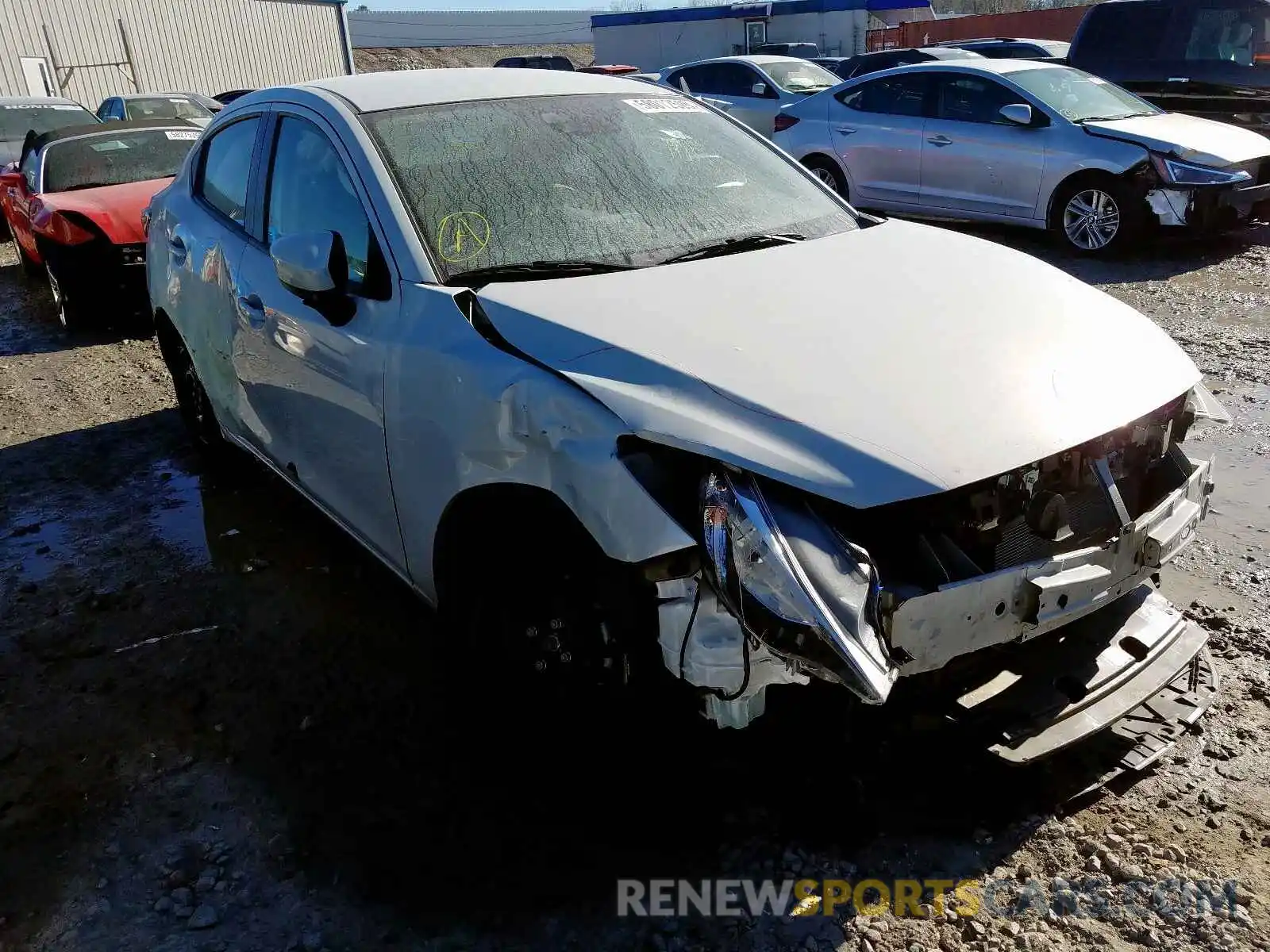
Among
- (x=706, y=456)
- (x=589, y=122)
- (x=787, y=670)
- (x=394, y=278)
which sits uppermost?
(x=589, y=122)

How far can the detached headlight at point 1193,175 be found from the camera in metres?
8.29

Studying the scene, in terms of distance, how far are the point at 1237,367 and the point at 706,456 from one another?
5.00 metres

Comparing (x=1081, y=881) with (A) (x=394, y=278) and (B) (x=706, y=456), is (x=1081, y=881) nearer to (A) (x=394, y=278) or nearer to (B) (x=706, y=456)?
(B) (x=706, y=456)

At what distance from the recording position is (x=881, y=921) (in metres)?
2.32

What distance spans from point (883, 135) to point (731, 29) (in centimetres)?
2952

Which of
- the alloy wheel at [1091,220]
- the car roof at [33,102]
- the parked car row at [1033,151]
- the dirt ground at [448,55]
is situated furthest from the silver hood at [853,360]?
the dirt ground at [448,55]

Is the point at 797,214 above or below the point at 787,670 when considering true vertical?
above

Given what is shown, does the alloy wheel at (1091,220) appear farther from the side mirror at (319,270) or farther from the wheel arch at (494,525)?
the wheel arch at (494,525)

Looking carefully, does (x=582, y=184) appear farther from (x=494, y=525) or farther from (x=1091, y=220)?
(x=1091, y=220)

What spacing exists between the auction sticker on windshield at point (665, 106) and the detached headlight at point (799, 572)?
2071 millimetres

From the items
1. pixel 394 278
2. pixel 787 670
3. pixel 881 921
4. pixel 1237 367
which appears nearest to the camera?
pixel 787 670

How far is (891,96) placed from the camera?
33.4 feet

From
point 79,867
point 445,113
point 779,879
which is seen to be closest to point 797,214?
point 445,113

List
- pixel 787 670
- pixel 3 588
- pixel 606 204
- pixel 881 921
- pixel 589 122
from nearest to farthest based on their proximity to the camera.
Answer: pixel 787 670, pixel 881 921, pixel 606 204, pixel 589 122, pixel 3 588
